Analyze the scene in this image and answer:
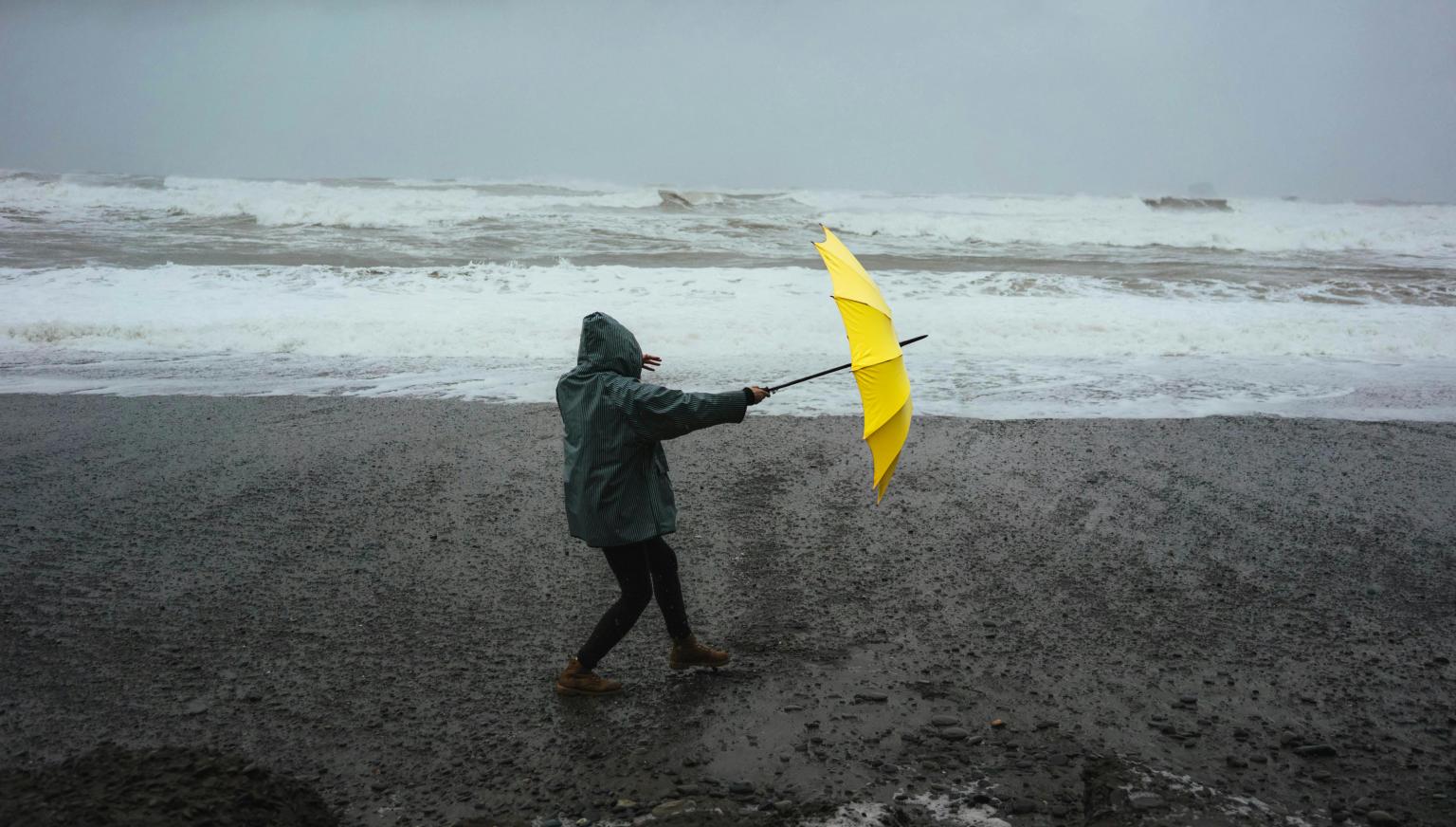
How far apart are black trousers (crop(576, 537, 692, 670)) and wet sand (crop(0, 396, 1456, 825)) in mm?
226

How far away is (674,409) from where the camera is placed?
324cm

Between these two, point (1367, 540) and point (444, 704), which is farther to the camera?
point (1367, 540)

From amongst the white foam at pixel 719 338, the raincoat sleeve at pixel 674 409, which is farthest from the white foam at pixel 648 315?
the raincoat sleeve at pixel 674 409

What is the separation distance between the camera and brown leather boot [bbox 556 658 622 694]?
3.60m

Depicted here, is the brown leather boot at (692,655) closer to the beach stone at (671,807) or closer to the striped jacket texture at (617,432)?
the striped jacket texture at (617,432)

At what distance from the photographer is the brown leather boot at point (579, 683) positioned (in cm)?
360

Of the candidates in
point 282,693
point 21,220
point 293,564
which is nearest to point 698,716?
point 282,693

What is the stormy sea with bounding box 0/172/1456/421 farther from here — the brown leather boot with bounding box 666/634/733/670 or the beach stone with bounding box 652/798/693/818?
the beach stone with bounding box 652/798/693/818

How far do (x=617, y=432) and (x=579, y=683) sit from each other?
1.01m

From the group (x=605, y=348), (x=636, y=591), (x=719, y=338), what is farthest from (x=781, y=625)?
(x=719, y=338)

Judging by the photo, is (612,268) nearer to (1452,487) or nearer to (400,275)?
(400,275)

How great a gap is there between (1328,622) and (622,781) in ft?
10.7

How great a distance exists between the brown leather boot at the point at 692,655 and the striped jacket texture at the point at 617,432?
57cm

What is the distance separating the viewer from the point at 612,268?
1533cm
